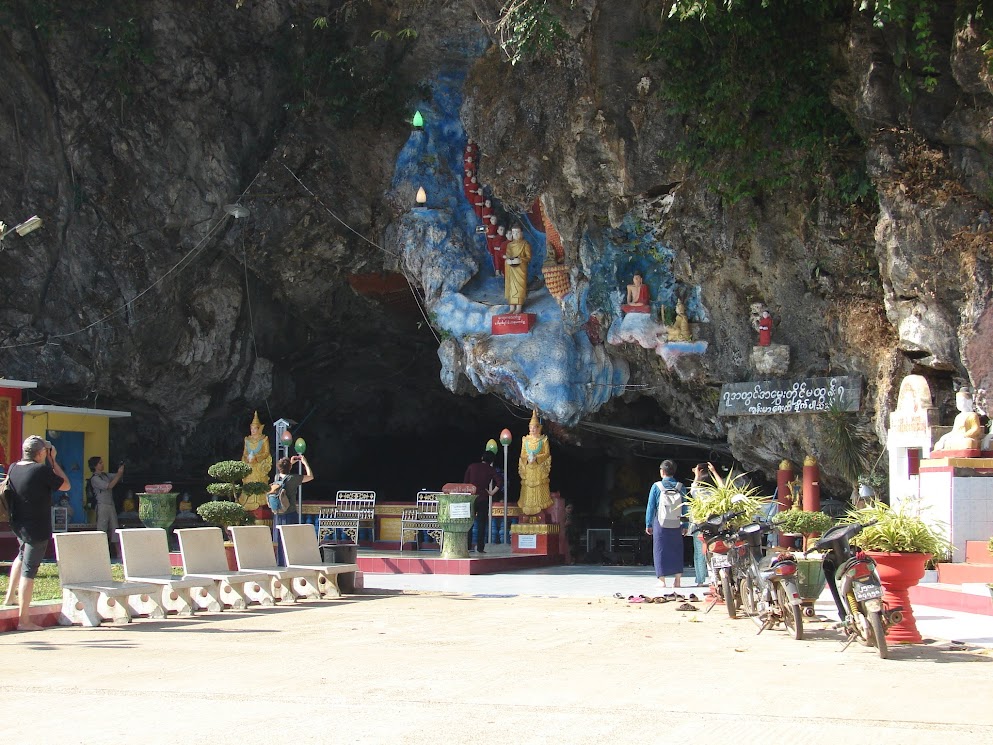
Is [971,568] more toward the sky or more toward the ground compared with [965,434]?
more toward the ground

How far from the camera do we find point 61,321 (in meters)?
21.0

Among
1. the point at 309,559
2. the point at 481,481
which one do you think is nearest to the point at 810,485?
the point at 481,481

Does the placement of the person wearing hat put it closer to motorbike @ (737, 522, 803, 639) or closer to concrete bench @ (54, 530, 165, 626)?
concrete bench @ (54, 530, 165, 626)

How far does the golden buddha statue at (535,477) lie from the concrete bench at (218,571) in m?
7.64

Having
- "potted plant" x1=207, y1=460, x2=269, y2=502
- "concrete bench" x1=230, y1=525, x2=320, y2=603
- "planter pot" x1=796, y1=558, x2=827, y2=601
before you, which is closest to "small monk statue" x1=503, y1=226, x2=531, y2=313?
"potted plant" x1=207, y1=460, x2=269, y2=502

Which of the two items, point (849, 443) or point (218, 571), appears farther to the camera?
point (849, 443)

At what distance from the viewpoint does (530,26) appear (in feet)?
52.0

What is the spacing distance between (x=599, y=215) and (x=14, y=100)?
10.3 meters

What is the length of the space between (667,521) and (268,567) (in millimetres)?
4074

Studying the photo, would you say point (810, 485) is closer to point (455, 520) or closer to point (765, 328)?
point (765, 328)

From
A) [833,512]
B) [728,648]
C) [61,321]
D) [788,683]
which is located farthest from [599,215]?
[788,683]

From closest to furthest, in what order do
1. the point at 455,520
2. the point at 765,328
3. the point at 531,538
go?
A: the point at 455,520 < the point at 531,538 < the point at 765,328

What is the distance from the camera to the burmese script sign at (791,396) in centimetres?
1695

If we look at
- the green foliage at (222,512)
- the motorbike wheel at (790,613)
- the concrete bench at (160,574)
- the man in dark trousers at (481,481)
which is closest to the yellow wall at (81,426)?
the green foliage at (222,512)
